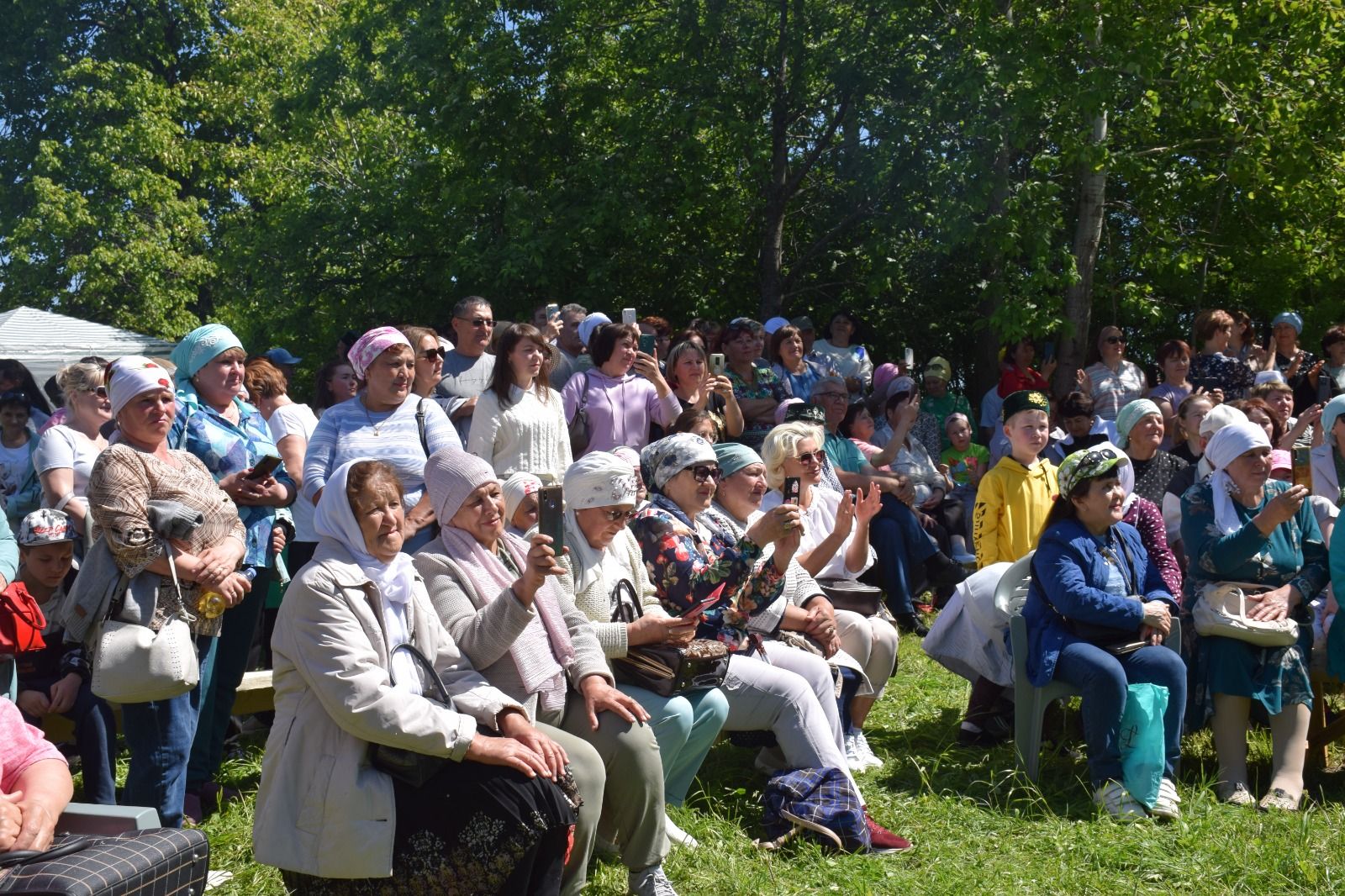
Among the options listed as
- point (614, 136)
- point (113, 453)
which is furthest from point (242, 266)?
point (113, 453)

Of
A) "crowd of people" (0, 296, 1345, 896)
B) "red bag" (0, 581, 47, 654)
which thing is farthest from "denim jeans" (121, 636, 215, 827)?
"red bag" (0, 581, 47, 654)

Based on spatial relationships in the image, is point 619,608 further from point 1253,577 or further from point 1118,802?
point 1253,577

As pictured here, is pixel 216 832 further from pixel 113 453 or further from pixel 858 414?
pixel 858 414

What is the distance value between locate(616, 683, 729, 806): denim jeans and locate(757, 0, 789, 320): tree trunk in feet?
23.8

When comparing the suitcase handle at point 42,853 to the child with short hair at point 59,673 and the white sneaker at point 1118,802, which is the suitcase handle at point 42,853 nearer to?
the child with short hair at point 59,673

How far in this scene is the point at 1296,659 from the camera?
577 centimetres

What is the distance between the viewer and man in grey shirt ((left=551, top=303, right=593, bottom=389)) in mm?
8102

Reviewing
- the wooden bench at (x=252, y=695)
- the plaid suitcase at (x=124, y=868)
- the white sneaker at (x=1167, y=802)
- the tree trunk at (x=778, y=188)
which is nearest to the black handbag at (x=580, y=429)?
the wooden bench at (x=252, y=695)

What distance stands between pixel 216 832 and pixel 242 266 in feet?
34.9

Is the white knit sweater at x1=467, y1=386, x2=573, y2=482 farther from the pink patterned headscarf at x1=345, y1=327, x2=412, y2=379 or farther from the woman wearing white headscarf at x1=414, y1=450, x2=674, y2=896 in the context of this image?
the woman wearing white headscarf at x1=414, y1=450, x2=674, y2=896

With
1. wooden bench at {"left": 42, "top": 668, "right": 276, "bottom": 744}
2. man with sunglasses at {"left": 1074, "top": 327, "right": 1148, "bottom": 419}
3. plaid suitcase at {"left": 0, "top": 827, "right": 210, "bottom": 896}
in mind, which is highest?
man with sunglasses at {"left": 1074, "top": 327, "right": 1148, "bottom": 419}

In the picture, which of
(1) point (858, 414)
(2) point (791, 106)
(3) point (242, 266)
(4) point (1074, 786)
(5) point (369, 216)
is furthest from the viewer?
(3) point (242, 266)

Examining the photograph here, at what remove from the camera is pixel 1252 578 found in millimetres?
5828

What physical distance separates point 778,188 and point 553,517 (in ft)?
27.5
